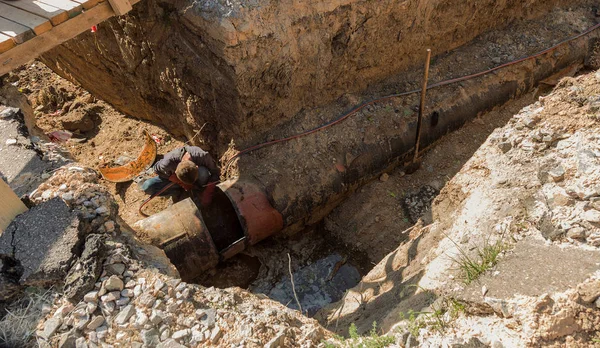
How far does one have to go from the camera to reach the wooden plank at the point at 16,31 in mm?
2869

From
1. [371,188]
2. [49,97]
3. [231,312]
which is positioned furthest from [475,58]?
[49,97]

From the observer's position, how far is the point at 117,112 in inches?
256

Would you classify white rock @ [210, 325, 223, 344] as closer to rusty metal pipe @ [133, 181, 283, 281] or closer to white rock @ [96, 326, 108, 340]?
white rock @ [96, 326, 108, 340]

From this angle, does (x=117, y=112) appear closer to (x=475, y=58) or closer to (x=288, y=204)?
(x=288, y=204)

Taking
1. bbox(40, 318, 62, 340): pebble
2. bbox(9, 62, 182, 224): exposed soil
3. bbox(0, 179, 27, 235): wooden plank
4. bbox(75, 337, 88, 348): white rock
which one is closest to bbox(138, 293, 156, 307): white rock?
bbox(75, 337, 88, 348): white rock

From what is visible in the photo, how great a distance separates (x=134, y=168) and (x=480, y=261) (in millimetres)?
4668

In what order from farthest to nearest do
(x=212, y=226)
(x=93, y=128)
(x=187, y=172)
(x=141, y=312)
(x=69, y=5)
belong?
1. (x=93, y=128)
2. (x=212, y=226)
3. (x=187, y=172)
4. (x=69, y=5)
5. (x=141, y=312)

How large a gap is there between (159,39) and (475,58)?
178 inches

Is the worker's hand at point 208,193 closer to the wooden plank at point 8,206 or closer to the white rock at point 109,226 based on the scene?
the white rock at point 109,226

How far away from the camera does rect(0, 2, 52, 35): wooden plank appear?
2.96 m

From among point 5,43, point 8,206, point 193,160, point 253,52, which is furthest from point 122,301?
point 253,52

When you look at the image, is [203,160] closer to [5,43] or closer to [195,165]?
[195,165]

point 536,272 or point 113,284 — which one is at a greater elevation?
point 113,284

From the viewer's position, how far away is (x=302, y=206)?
4.61m
